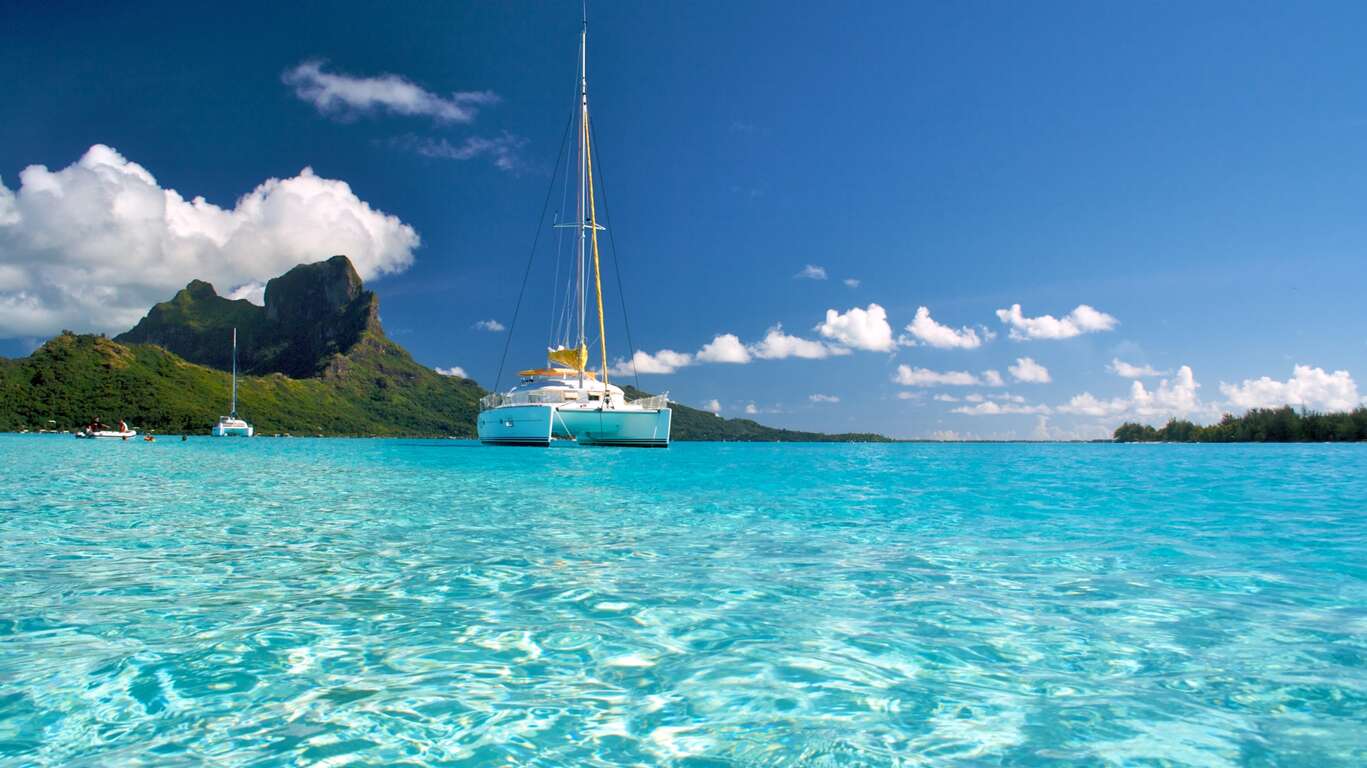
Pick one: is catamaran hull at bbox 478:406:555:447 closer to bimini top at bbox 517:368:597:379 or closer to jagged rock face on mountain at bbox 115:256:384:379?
bimini top at bbox 517:368:597:379

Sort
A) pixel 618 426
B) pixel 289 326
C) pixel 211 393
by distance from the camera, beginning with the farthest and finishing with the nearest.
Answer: pixel 289 326, pixel 211 393, pixel 618 426

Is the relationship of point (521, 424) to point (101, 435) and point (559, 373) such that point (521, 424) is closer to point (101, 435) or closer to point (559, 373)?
point (559, 373)

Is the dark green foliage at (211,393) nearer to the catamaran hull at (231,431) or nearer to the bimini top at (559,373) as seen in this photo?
the catamaran hull at (231,431)

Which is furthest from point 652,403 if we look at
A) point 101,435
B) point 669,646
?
point 101,435

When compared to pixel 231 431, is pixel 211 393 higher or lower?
higher

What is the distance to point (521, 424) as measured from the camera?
44.9m

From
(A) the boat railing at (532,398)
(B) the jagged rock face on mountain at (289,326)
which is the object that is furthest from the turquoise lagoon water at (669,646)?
(B) the jagged rock face on mountain at (289,326)

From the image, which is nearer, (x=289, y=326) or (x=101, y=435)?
(x=101, y=435)

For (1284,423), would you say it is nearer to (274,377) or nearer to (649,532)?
(649,532)

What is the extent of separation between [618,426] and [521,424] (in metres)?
6.33

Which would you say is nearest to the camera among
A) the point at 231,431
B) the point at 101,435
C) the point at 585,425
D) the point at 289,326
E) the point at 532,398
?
the point at 585,425

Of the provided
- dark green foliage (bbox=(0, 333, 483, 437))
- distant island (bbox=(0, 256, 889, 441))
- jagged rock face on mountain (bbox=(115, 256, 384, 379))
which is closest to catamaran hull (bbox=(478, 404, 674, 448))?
distant island (bbox=(0, 256, 889, 441))

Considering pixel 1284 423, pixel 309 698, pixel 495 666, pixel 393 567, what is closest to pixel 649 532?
pixel 393 567

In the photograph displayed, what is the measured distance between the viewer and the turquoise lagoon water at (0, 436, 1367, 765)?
10.4ft
